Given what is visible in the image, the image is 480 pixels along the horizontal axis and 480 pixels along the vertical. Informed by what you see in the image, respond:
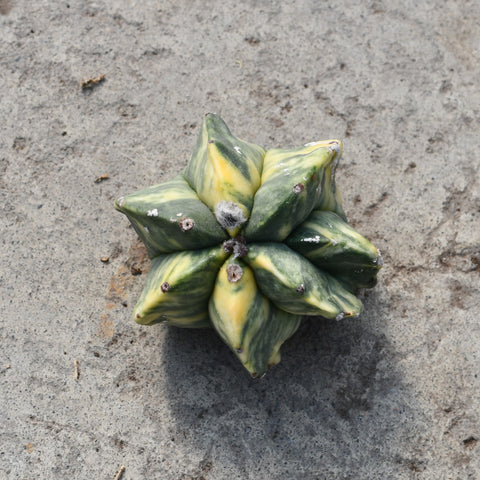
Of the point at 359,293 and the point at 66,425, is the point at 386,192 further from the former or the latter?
the point at 66,425

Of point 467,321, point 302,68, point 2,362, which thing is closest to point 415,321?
point 467,321

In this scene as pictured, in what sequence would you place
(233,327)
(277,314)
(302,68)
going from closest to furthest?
1. (233,327)
2. (277,314)
3. (302,68)

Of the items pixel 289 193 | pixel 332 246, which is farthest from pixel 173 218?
pixel 332 246

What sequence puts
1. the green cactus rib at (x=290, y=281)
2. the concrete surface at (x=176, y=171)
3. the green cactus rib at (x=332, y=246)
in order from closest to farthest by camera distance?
1. the green cactus rib at (x=290, y=281)
2. the green cactus rib at (x=332, y=246)
3. the concrete surface at (x=176, y=171)

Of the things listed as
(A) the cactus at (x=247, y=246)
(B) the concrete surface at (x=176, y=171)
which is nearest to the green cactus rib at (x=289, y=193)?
(A) the cactus at (x=247, y=246)

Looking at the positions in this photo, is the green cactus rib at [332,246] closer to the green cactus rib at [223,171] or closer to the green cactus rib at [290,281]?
the green cactus rib at [290,281]

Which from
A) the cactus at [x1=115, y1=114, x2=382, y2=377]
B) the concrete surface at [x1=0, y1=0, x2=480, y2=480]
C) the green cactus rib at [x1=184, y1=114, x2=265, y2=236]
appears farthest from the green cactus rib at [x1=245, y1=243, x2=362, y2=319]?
the concrete surface at [x1=0, y1=0, x2=480, y2=480]

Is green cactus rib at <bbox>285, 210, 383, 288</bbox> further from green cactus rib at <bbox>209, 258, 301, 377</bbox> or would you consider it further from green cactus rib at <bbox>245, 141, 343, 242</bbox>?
green cactus rib at <bbox>209, 258, 301, 377</bbox>
